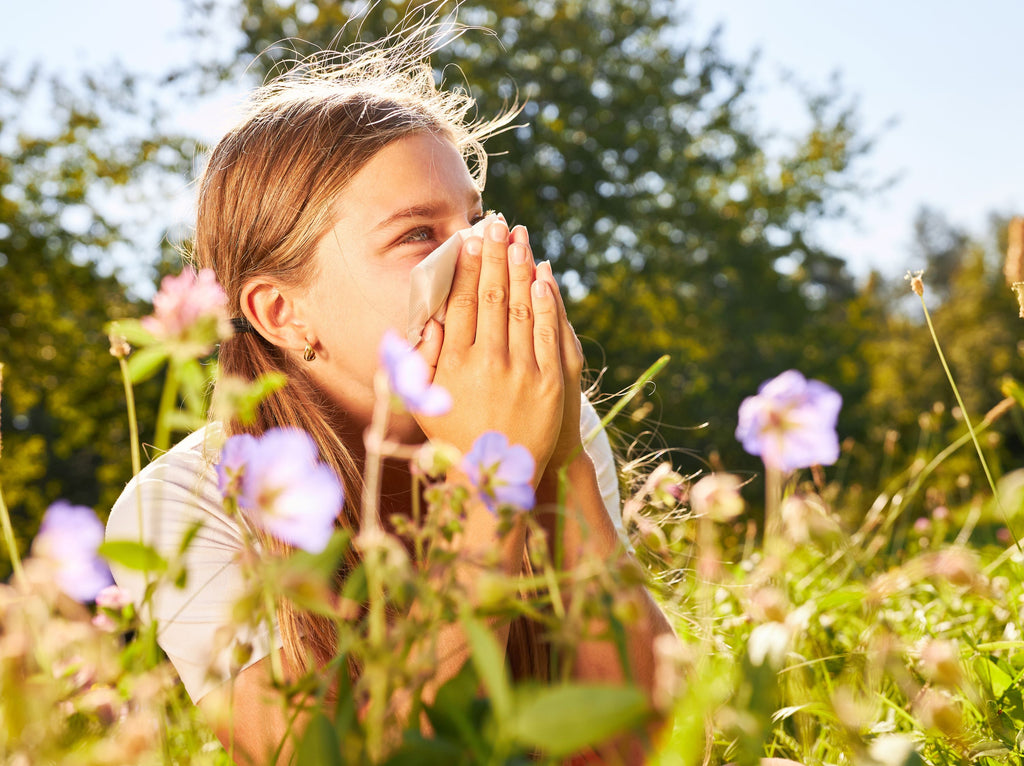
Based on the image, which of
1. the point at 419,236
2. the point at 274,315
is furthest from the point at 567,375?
the point at 274,315

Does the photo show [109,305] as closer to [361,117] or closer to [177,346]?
[361,117]

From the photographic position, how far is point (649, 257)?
9289mm

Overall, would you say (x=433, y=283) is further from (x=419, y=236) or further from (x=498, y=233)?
(x=419, y=236)

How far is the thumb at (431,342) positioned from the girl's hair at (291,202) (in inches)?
11.3

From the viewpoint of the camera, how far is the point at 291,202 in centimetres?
173

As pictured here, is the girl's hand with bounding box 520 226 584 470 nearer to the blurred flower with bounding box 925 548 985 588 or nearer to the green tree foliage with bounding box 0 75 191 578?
the blurred flower with bounding box 925 548 985 588

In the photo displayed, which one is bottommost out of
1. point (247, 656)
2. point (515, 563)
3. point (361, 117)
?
point (515, 563)

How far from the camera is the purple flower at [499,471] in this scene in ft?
1.58

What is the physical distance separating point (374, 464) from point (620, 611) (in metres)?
0.13

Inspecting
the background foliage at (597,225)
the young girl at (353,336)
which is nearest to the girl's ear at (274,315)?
the young girl at (353,336)

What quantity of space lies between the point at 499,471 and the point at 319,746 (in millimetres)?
178

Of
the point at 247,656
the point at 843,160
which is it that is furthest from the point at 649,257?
the point at 247,656

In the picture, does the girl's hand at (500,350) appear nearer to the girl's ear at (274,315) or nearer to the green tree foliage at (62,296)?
the girl's ear at (274,315)

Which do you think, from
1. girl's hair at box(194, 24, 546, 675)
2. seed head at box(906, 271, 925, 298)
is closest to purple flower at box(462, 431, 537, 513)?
seed head at box(906, 271, 925, 298)
